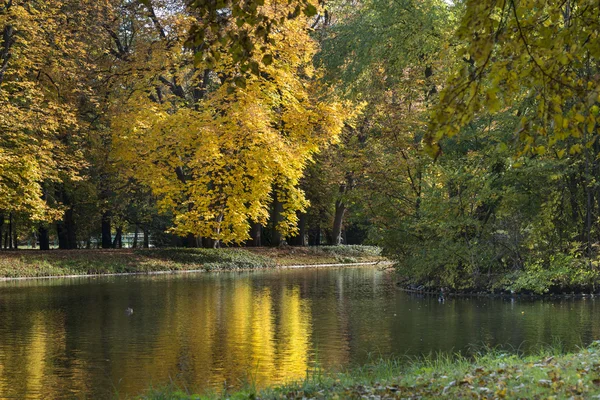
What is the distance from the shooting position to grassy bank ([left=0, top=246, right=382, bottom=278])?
102 feet

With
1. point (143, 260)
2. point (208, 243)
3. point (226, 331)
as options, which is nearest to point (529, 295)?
point (226, 331)

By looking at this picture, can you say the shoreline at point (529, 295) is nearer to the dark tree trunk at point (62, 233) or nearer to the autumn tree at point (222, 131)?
the autumn tree at point (222, 131)

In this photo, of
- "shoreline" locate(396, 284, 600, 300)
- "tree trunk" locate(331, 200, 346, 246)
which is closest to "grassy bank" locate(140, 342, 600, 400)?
"shoreline" locate(396, 284, 600, 300)

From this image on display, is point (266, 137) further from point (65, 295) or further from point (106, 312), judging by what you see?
point (106, 312)

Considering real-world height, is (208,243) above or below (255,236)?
below

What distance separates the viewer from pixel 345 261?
45.0m

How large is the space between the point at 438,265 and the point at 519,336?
329 inches

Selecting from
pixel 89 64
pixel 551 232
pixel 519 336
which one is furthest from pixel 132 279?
pixel 519 336

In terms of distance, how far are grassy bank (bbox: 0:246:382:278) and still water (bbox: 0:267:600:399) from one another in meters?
5.43

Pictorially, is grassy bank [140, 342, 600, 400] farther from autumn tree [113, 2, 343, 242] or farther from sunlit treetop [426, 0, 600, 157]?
autumn tree [113, 2, 343, 242]

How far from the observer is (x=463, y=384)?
27.7 feet

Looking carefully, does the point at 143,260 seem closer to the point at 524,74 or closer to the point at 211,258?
the point at 211,258

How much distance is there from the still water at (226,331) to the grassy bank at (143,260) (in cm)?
543

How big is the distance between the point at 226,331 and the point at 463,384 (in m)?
8.39
